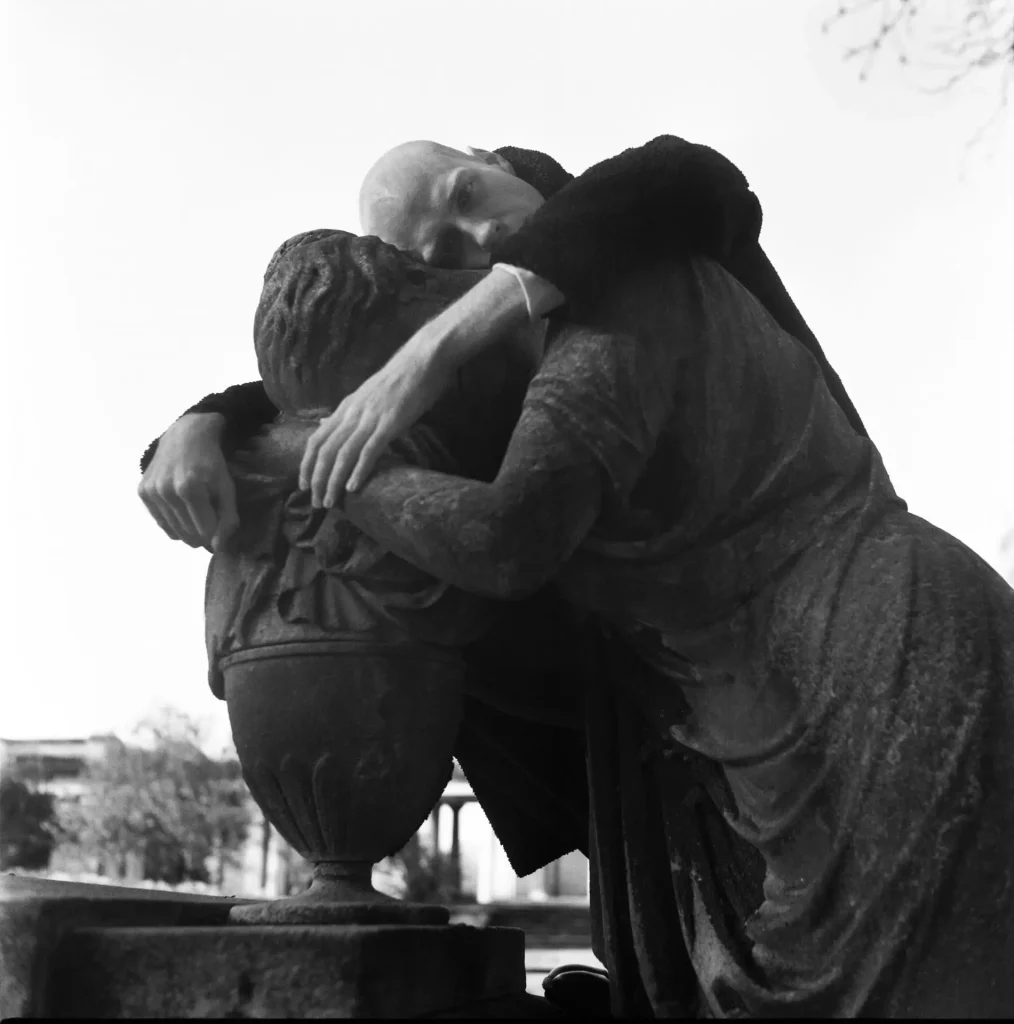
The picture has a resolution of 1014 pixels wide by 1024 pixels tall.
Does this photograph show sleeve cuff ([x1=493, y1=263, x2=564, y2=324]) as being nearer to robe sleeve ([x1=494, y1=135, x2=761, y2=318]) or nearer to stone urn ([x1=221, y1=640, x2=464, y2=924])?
robe sleeve ([x1=494, y1=135, x2=761, y2=318])

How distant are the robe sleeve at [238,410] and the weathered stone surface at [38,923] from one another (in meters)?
0.49

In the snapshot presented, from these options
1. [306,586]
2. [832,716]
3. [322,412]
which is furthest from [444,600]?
[832,716]

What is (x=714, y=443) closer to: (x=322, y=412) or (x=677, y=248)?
(x=677, y=248)

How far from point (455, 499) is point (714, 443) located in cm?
29

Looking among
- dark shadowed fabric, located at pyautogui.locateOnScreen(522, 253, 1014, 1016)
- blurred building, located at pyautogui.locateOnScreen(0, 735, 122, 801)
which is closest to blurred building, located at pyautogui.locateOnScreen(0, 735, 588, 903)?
blurred building, located at pyautogui.locateOnScreen(0, 735, 122, 801)

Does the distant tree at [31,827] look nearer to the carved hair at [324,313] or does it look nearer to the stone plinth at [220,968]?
the stone plinth at [220,968]

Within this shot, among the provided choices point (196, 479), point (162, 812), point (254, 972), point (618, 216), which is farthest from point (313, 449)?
point (162, 812)

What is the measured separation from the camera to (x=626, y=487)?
48.2 inches

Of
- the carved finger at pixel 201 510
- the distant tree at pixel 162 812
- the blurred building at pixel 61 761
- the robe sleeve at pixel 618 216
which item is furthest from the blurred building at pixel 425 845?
the robe sleeve at pixel 618 216

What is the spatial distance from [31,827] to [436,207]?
1871cm

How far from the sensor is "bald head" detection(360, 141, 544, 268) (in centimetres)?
147

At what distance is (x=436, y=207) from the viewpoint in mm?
1476

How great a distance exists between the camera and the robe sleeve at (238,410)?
1416mm

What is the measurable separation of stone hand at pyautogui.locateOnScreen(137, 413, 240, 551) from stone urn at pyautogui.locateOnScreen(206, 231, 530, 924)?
0.9 inches
